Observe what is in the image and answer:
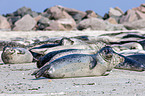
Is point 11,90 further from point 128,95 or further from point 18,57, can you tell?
point 18,57

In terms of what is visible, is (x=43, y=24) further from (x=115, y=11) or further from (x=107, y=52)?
(x=115, y=11)

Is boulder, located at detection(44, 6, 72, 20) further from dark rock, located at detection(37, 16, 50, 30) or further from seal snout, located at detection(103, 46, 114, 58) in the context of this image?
seal snout, located at detection(103, 46, 114, 58)

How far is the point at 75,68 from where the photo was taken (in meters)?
4.15

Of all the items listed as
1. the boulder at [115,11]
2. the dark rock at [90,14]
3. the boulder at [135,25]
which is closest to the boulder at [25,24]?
the boulder at [135,25]

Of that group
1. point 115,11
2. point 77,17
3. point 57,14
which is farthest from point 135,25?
point 115,11

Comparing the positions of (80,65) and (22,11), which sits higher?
(22,11)

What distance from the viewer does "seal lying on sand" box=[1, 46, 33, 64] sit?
6.60m

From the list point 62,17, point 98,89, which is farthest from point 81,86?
point 62,17

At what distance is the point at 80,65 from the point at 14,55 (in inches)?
117

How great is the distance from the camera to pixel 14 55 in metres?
6.68

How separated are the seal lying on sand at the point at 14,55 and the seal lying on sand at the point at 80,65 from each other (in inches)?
103

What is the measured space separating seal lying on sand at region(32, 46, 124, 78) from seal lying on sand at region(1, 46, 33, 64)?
263 centimetres

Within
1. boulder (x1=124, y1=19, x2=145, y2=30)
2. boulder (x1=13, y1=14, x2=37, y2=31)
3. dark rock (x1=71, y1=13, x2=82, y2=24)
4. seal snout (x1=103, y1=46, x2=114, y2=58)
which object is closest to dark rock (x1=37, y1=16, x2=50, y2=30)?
boulder (x1=13, y1=14, x2=37, y2=31)

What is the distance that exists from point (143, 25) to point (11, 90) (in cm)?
1990
